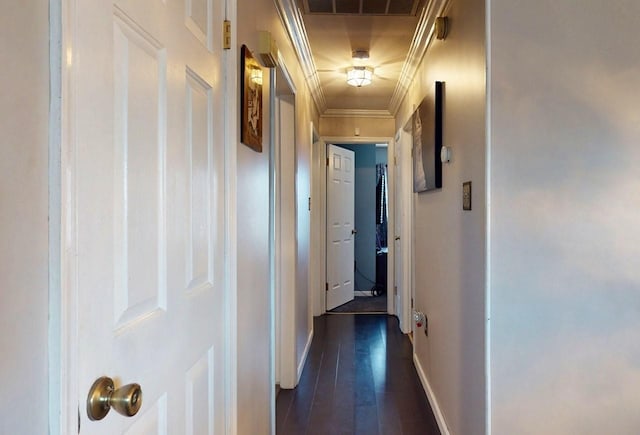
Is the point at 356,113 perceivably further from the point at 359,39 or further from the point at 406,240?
the point at 359,39

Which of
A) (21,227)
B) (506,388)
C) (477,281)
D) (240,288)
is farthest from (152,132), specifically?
(506,388)

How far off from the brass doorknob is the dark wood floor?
1841mm

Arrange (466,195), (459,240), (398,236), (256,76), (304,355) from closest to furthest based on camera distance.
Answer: (256,76), (466,195), (459,240), (304,355), (398,236)

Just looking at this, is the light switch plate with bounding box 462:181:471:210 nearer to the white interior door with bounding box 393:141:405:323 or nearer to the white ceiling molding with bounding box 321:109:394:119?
the white interior door with bounding box 393:141:405:323

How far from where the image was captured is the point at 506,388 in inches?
61.7

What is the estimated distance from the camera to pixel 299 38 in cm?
279

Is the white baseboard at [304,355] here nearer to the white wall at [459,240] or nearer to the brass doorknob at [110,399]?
the white wall at [459,240]

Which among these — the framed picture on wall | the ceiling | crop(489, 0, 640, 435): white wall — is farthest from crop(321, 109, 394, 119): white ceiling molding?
crop(489, 0, 640, 435): white wall

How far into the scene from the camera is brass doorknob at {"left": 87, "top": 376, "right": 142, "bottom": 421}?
2.11 feet

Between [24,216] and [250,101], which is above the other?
[250,101]

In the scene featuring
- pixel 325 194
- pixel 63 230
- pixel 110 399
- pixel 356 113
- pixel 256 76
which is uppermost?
pixel 356 113

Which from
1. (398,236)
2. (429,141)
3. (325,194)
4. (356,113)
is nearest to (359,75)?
(429,141)

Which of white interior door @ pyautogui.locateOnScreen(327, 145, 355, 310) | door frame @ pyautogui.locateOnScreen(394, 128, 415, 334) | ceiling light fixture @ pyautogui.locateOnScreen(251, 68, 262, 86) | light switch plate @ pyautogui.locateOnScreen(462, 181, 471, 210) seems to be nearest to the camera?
ceiling light fixture @ pyautogui.locateOnScreen(251, 68, 262, 86)

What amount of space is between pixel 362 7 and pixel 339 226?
305 cm
